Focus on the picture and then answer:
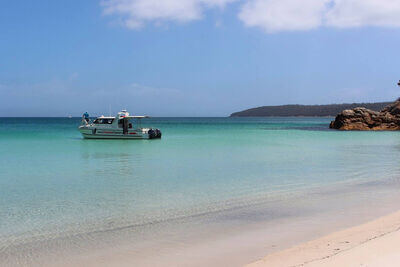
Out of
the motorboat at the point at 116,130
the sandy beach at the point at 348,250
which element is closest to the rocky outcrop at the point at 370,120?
the motorboat at the point at 116,130

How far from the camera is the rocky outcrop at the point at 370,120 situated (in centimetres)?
5125

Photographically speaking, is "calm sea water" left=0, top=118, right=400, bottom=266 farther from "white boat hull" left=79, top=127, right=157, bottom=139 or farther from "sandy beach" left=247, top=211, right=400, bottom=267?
"white boat hull" left=79, top=127, right=157, bottom=139

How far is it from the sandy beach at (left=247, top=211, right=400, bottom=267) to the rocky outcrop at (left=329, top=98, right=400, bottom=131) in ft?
159

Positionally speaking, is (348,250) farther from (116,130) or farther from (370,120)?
(370,120)

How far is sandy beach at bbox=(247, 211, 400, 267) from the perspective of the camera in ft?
15.4

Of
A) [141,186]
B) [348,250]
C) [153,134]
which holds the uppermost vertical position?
[153,134]

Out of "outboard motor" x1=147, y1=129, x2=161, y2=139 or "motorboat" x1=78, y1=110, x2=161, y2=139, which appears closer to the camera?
"motorboat" x1=78, y1=110, x2=161, y2=139

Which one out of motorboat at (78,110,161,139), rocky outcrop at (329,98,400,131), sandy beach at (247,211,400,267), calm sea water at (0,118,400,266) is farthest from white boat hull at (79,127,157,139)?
rocky outcrop at (329,98,400,131)

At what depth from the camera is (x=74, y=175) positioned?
46.4 feet

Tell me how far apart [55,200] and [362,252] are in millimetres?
6977

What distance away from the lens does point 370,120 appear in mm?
52531

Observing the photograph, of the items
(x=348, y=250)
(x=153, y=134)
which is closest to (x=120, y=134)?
(x=153, y=134)

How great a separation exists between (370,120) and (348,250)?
51.4 metres

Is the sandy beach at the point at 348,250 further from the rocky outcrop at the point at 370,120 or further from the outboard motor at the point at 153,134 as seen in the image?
the rocky outcrop at the point at 370,120
